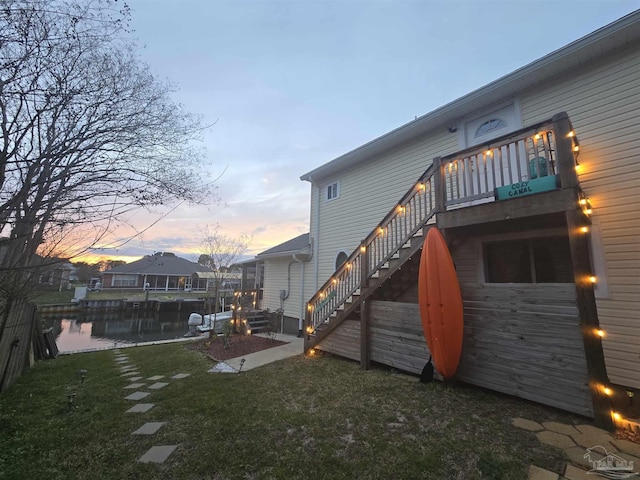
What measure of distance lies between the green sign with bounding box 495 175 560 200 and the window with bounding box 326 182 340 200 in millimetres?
5541

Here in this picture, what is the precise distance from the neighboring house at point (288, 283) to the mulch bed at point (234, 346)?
1368 mm

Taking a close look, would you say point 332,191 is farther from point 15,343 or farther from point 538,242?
point 15,343

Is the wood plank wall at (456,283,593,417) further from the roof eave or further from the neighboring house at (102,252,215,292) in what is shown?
the neighboring house at (102,252,215,292)

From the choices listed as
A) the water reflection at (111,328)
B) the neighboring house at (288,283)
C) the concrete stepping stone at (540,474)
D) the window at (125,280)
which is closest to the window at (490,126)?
the concrete stepping stone at (540,474)

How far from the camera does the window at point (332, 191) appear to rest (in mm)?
9211

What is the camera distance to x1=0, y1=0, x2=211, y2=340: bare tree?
2.53 meters

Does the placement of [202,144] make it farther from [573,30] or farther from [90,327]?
[90,327]

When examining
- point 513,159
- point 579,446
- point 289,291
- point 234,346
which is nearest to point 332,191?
point 289,291

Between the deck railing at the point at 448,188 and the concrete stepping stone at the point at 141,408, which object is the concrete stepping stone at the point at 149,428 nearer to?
the concrete stepping stone at the point at 141,408

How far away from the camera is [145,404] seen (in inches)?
158

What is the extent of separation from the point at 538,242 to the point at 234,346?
24.8 feet

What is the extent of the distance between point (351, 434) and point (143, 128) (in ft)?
15.5

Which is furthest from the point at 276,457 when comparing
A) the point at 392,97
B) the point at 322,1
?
the point at 392,97

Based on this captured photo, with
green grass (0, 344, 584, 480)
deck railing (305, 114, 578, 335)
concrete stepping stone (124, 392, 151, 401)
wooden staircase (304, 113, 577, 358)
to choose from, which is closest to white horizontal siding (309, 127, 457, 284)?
deck railing (305, 114, 578, 335)
